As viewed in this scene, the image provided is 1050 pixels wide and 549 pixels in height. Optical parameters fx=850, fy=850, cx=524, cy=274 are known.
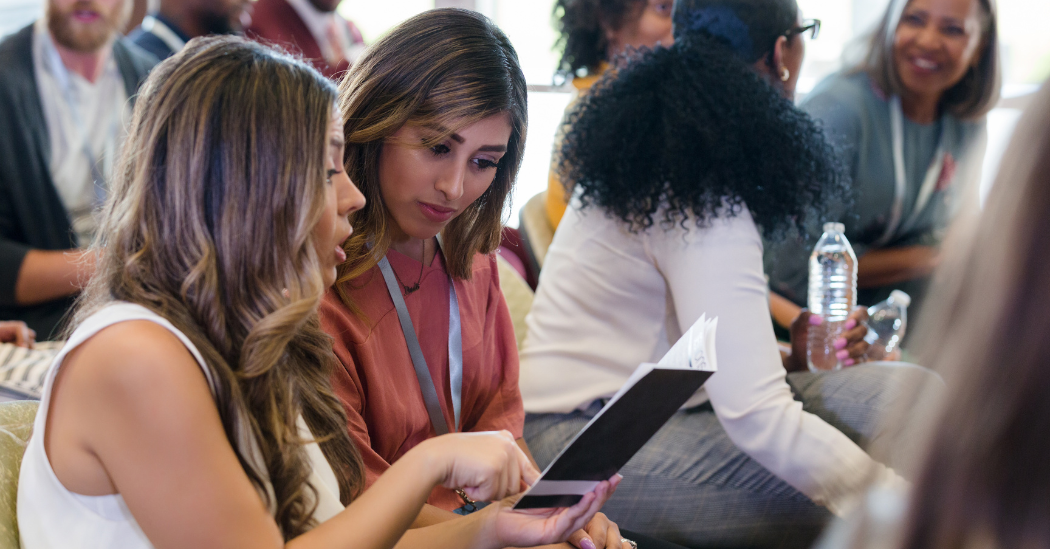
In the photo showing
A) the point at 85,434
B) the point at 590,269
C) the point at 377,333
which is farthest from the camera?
the point at 590,269

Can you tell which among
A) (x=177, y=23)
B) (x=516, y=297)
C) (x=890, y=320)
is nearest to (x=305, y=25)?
(x=177, y=23)

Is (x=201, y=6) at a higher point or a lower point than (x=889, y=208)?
higher

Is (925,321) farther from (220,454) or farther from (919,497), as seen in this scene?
(220,454)

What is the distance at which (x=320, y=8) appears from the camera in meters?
3.39

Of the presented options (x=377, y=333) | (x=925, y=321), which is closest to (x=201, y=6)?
(x=377, y=333)

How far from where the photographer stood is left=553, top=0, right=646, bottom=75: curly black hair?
8.46 feet

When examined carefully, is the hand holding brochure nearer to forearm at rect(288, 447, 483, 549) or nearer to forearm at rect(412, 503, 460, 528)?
forearm at rect(288, 447, 483, 549)

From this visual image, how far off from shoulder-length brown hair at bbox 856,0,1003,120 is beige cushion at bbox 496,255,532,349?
1.43m

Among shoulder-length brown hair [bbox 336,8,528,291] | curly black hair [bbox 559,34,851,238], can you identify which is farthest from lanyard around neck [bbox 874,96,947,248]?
shoulder-length brown hair [bbox 336,8,528,291]

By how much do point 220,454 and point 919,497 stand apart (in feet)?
2.08

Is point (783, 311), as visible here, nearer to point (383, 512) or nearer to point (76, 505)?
point (383, 512)

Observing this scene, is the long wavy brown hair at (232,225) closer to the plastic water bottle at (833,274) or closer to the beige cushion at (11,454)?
the beige cushion at (11,454)

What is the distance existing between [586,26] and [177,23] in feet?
4.87

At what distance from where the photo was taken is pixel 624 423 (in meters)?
0.98
